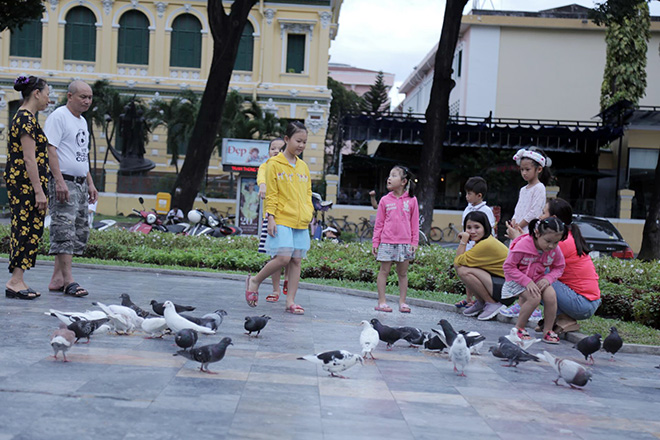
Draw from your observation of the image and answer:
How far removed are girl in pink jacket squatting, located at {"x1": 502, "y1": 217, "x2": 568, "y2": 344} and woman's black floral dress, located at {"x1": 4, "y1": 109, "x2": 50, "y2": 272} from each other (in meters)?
4.59

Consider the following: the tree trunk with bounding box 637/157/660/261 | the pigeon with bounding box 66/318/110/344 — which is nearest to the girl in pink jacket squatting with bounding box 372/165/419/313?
the pigeon with bounding box 66/318/110/344

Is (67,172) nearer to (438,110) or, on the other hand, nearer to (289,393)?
(289,393)

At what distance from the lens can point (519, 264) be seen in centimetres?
707

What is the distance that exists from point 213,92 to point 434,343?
48.8ft

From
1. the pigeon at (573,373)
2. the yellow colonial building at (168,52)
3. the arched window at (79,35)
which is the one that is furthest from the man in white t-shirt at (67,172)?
the arched window at (79,35)

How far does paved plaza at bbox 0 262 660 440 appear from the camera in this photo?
3592 millimetres

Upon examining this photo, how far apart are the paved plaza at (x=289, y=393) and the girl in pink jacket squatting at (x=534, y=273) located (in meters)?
0.35

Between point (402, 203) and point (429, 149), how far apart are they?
35.2 ft

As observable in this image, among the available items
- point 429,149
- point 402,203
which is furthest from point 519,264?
point 429,149

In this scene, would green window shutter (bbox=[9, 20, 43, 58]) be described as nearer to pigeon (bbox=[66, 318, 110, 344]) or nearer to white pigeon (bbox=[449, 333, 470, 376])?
pigeon (bbox=[66, 318, 110, 344])

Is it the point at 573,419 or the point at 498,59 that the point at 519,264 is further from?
the point at 498,59

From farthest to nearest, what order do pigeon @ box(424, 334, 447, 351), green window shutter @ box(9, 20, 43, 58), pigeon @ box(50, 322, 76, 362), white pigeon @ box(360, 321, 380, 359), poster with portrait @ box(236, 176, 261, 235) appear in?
green window shutter @ box(9, 20, 43, 58), poster with portrait @ box(236, 176, 261, 235), pigeon @ box(424, 334, 447, 351), white pigeon @ box(360, 321, 380, 359), pigeon @ box(50, 322, 76, 362)

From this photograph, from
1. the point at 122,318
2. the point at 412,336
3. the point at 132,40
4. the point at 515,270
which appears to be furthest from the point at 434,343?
the point at 132,40

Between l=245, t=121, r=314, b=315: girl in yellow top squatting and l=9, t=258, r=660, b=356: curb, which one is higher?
l=245, t=121, r=314, b=315: girl in yellow top squatting
